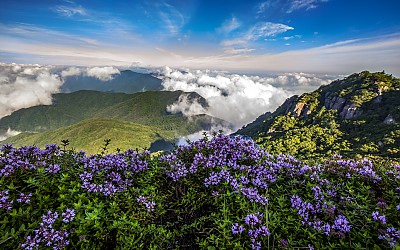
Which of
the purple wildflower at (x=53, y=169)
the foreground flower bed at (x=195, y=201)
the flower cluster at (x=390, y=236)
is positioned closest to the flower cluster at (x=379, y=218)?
the foreground flower bed at (x=195, y=201)

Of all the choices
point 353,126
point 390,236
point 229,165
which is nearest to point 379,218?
point 390,236

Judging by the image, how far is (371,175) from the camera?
5340mm

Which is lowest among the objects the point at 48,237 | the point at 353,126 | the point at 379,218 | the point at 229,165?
the point at 353,126

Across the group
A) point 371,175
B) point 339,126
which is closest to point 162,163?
point 371,175

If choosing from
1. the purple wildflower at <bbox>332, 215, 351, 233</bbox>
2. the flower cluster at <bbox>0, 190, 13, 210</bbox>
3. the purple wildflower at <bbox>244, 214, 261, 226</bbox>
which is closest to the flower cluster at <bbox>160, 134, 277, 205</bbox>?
the purple wildflower at <bbox>244, 214, 261, 226</bbox>

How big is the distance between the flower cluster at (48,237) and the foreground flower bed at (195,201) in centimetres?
1

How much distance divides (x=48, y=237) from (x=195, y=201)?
99.7 inches

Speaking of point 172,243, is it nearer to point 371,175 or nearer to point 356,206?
point 356,206

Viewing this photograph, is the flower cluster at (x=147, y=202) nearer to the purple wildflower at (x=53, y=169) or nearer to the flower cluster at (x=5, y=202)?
the purple wildflower at (x=53, y=169)

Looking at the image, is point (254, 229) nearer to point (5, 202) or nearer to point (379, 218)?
point (379, 218)

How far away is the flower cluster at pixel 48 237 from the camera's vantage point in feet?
10.8

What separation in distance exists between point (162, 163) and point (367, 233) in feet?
14.1

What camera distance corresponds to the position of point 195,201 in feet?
15.9

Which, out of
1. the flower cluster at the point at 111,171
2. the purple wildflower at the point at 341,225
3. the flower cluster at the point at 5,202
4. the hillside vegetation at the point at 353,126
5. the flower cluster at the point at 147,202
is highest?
the flower cluster at the point at 5,202
